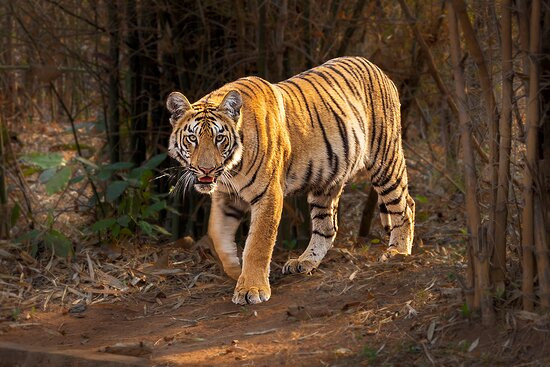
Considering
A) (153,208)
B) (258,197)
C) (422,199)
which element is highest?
(258,197)

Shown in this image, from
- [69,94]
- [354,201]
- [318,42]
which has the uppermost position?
[318,42]

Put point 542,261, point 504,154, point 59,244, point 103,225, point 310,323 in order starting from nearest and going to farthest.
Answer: point 542,261, point 504,154, point 310,323, point 59,244, point 103,225

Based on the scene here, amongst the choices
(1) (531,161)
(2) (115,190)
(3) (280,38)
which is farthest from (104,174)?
(1) (531,161)

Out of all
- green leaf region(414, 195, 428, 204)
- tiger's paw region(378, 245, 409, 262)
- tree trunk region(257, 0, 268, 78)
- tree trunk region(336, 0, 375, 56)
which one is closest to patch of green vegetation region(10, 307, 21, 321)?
tiger's paw region(378, 245, 409, 262)

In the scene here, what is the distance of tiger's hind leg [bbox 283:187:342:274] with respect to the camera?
20.4ft

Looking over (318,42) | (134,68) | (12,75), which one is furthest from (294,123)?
(12,75)

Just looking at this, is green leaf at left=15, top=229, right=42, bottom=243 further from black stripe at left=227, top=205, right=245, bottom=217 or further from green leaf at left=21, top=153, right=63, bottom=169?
black stripe at left=227, top=205, right=245, bottom=217

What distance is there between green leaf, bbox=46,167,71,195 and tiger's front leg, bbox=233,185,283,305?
5.93 feet

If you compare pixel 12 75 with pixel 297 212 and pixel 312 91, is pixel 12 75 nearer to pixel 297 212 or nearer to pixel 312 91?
pixel 297 212

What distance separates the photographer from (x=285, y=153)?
6.04 metres

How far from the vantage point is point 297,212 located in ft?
24.9

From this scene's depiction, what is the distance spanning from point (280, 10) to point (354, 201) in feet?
11.5

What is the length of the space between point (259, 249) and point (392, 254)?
4.06 feet

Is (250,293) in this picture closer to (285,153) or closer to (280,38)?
(285,153)
